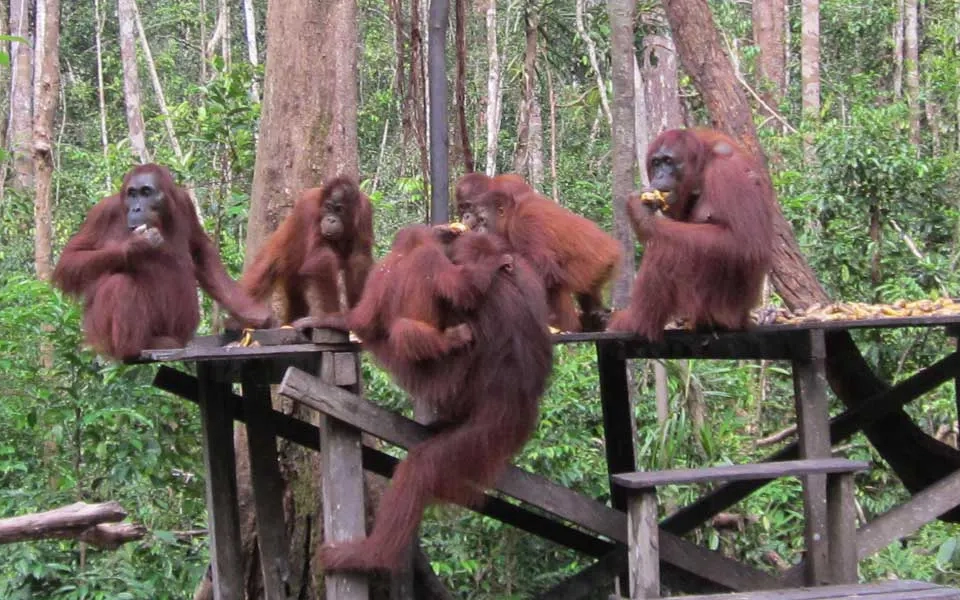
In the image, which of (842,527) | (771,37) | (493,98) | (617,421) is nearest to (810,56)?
(771,37)

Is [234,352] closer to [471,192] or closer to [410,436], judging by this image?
[410,436]

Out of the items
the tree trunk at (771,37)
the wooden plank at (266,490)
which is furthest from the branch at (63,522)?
the tree trunk at (771,37)

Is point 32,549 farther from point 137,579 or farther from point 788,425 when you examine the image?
point 788,425

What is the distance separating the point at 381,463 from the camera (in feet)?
18.0

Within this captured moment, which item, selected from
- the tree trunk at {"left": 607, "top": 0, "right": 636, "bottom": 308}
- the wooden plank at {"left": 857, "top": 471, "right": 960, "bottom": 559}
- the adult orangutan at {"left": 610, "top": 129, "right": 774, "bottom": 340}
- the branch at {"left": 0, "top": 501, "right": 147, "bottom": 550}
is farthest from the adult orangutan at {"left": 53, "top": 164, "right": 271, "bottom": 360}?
the wooden plank at {"left": 857, "top": 471, "right": 960, "bottom": 559}

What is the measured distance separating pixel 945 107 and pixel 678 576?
10.6 metres

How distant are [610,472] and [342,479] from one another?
191cm

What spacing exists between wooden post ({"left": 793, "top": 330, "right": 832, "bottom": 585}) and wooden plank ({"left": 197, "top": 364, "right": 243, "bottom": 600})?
243 cm

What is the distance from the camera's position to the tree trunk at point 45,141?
9.21 meters

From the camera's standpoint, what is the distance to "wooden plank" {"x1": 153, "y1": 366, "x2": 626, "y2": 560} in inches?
210

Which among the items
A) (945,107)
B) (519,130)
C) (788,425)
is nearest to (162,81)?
(519,130)

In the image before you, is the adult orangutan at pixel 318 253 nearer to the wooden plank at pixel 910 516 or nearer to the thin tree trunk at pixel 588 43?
the wooden plank at pixel 910 516

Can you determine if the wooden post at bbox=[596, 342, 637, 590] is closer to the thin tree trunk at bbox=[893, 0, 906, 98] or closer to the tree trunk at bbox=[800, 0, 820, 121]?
the tree trunk at bbox=[800, 0, 820, 121]

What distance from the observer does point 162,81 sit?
19.0m
